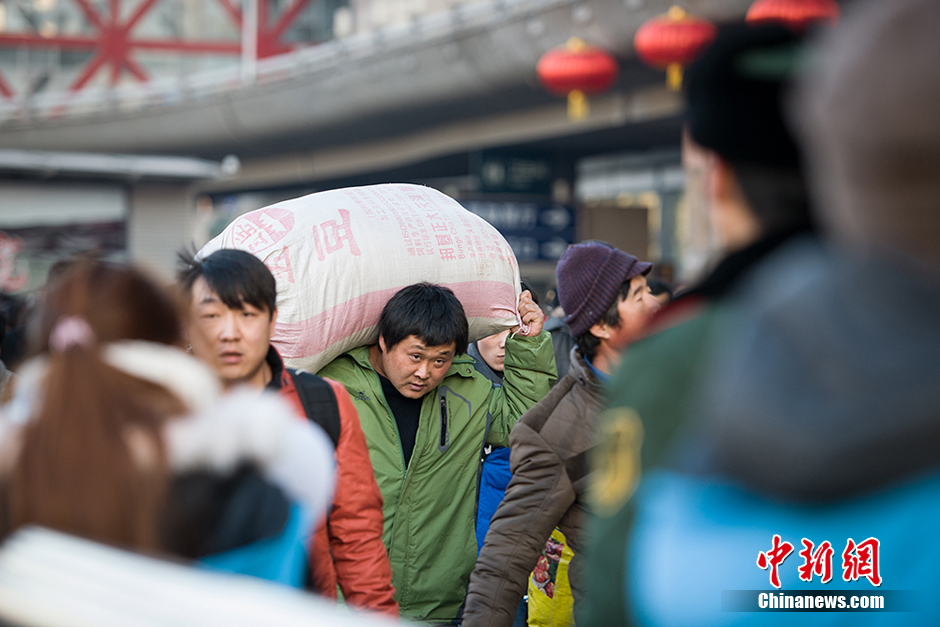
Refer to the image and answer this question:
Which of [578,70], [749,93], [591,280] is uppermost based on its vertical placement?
[578,70]

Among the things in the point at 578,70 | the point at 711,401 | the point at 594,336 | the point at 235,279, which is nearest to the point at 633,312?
the point at 594,336

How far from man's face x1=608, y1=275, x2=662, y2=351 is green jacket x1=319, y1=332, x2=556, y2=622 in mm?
640

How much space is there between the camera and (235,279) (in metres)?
2.61

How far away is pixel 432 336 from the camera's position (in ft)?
11.2

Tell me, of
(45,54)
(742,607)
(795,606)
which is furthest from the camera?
(45,54)

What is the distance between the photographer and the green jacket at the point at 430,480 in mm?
3295

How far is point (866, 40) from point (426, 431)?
8.57 ft

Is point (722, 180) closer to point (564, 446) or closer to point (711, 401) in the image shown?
point (711, 401)

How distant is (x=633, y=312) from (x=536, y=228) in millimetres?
6448

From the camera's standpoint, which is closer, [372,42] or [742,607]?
[742,607]

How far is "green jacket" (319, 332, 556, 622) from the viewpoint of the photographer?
3.29 metres

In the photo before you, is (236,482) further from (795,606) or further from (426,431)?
(426,431)

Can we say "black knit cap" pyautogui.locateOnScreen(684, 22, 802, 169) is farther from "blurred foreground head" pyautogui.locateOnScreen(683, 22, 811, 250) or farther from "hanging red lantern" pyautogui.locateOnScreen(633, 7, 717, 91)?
"hanging red lantern" pyautogui.locateOnScreen(633, 7, 717, 91)

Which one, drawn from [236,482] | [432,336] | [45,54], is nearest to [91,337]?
[236,482]
